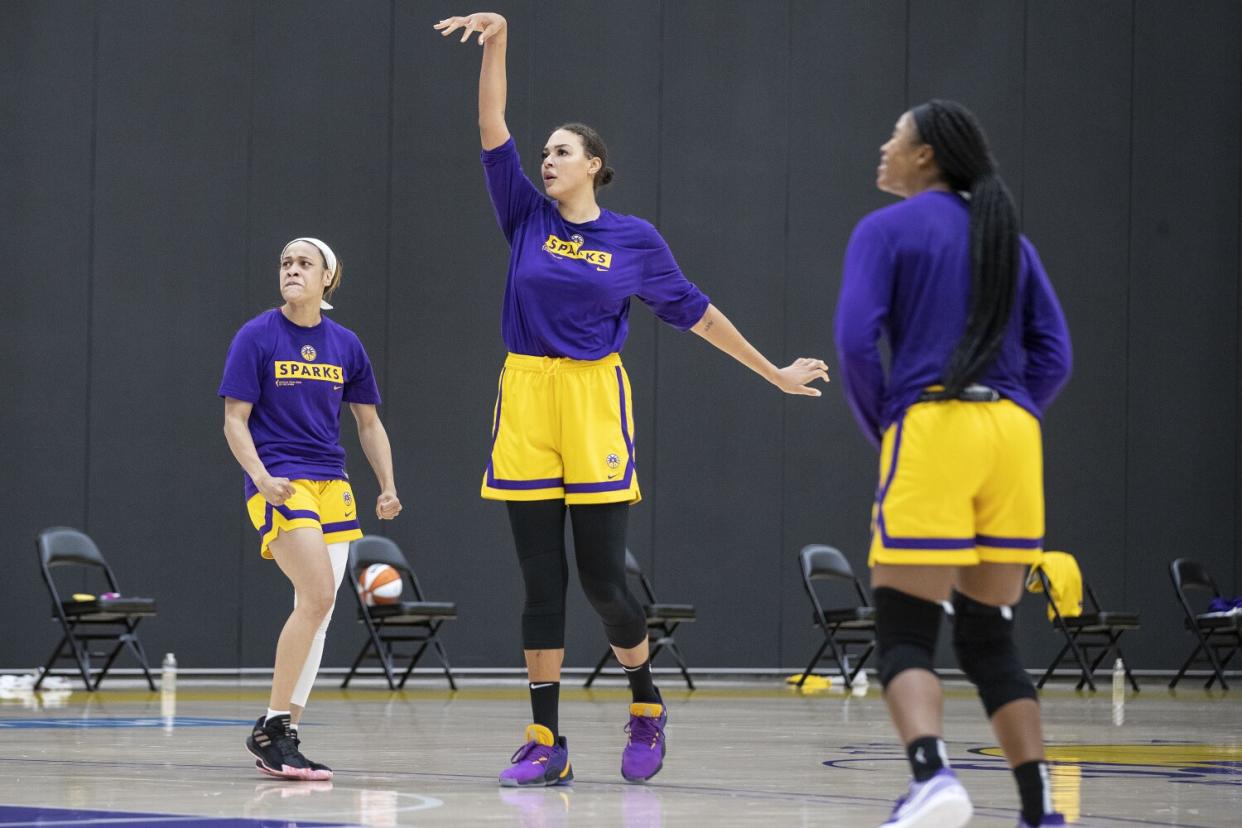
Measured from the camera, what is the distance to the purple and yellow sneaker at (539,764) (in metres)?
4.40

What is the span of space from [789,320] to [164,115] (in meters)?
4.70

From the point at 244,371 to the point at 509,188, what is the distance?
94cm

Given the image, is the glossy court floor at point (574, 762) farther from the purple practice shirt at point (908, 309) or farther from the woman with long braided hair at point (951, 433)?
the purple practice shirt at point (908, 309)

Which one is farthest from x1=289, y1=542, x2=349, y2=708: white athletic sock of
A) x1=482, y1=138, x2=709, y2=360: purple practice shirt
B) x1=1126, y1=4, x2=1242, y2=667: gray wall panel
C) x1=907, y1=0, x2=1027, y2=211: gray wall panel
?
x1=1126, y1=4, x2=1242, y2=667: gray wall panel

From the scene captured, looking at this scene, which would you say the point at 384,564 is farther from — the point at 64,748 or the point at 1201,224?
the point at 1201,224

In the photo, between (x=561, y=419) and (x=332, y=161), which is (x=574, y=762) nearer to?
(x=561, y=419)

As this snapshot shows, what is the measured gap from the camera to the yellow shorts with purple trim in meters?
4.71

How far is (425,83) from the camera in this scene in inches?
454

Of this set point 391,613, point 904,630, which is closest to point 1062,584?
point 391,613

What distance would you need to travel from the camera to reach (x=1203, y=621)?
11703 millimetres

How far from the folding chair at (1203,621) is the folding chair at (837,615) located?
2212 mm

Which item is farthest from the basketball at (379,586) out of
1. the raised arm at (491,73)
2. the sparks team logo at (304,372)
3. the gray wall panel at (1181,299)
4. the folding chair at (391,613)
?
→ the gray wall panel at (1181,299)

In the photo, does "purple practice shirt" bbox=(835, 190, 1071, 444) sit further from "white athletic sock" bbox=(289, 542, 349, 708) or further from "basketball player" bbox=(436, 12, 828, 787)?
"white athletic sock" bbox=(289, 542, 349, 708)

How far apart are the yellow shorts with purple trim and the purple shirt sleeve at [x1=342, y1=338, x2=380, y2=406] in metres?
0.33
